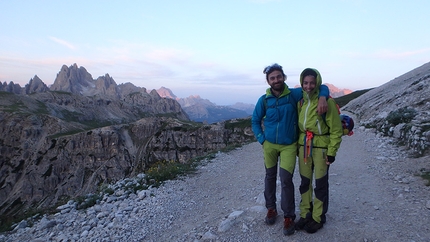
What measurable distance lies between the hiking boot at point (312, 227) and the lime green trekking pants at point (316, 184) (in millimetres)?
89

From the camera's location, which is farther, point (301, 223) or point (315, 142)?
point (301, 223)

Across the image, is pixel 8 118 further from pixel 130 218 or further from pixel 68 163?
pixel 130 218

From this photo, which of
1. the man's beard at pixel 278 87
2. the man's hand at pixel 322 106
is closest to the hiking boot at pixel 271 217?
the man's hand at pixel 322 106

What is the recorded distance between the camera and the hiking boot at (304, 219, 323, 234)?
18.5 feet

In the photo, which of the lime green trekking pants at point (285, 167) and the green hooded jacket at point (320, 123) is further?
the lime green trekking pants at point (285, 167)

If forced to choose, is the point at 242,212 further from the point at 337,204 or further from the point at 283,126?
the point at 283,126

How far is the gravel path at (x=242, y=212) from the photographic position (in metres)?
5.82

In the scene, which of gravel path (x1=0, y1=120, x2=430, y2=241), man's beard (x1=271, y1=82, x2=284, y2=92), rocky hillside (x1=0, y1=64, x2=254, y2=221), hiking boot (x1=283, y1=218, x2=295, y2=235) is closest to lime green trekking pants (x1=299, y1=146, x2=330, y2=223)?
hiking boot (x1=283, y1=218, x2=295, y2=235)

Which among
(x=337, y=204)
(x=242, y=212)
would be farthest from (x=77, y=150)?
(x=337, y=204)

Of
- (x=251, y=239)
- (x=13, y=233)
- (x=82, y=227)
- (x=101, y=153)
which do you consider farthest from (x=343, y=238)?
(x=101, y=153)

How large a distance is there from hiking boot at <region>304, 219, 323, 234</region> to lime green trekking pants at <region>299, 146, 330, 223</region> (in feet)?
0.29

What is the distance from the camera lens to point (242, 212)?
280 inches

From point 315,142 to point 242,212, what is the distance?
298cm

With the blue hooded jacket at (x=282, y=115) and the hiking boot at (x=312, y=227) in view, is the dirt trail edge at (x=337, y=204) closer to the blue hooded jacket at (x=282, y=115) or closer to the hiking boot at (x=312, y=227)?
the hiking boot at (x=312, y=227)
